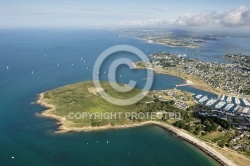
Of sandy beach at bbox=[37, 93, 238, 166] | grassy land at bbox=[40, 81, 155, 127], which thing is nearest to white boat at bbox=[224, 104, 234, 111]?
grassy land at bbox=[40, 81, 155, 127]

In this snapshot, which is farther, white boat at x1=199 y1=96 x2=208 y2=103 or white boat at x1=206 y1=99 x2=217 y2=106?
white boat at x1=199 y1=96 x2=208 y2=103

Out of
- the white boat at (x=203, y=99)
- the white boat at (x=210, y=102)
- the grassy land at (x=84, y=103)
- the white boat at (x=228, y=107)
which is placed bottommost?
the white boat at (x=228, y=107)

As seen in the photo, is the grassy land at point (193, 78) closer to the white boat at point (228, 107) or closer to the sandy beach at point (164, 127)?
the white boat at point (228, 107)

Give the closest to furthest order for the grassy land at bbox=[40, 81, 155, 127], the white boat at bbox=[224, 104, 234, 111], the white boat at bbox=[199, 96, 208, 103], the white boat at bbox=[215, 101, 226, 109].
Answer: the grassy land at bbox=[40, 81, 155, 127] < the white boat at bbox=[224, 104, 234, 111] < the white boat at bbox=[215, 101, 226, 109] < the white boat at bbox=[199, 96, 208, 103]

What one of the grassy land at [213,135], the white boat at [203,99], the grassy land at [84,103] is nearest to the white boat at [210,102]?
the white boat at [203,99]

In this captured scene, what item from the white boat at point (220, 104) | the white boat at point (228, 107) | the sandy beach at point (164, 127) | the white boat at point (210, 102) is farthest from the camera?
the white boat at point (210, 102)

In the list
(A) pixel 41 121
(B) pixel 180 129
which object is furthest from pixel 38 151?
(B) pixel 180 129

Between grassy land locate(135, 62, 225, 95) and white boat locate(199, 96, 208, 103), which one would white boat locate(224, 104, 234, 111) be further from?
grassy land locate(135, 62, 225, 95)

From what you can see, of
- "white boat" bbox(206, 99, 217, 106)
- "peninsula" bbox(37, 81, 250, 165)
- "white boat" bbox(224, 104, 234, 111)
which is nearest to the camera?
"peninsula" bbox(37, 81, 250, 165)

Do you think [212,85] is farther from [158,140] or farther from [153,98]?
[158,140]

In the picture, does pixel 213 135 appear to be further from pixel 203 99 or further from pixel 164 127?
pixel 203 99

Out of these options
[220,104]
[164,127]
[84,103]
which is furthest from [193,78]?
[84,103]

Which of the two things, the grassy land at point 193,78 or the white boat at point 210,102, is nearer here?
the white boat at point 210,102
